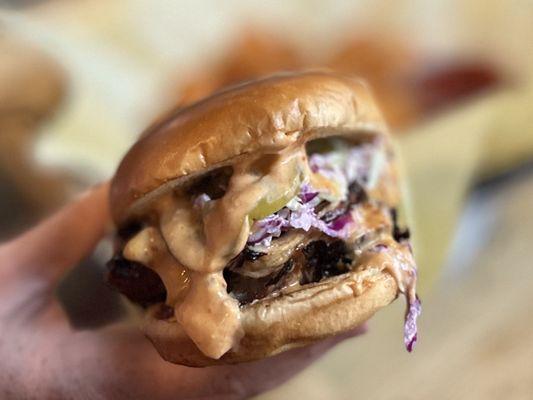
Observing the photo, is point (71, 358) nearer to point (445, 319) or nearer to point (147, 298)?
point (147, 298)

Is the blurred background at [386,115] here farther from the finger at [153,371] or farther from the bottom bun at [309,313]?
the bottom bun at [309,313]

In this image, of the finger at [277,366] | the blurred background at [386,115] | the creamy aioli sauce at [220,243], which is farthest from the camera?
the blurred background at [386,115]

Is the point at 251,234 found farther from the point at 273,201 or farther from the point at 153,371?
the point at 153,371

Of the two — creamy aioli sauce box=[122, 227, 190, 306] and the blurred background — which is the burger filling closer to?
creamy aioli sauce box=[122, 227, 190, 306]

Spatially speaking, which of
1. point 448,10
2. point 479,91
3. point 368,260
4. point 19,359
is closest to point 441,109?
point 479,91

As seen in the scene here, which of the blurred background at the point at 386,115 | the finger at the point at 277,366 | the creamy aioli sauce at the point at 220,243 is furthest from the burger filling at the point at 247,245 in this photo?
the blurred background at the point at 386,115

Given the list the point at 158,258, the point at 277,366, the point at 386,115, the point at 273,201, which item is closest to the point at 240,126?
the point at 273,201

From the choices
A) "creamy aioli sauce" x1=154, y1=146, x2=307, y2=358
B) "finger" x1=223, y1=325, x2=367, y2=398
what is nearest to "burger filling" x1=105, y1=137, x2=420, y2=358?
"creamy aioli sauce" x1=154, y1=146, x2=307, y2=358
